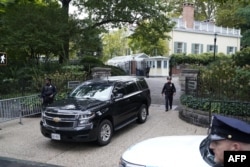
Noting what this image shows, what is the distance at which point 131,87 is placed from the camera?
10984 millimetres

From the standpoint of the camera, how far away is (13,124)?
11734 mm

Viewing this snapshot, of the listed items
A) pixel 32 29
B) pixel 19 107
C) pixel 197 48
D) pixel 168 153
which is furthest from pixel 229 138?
pixel 197 48

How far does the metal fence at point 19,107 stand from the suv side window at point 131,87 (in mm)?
4104

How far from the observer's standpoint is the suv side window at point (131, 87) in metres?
10.7

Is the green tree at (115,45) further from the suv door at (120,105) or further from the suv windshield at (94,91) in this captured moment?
the suv door at (120,105)

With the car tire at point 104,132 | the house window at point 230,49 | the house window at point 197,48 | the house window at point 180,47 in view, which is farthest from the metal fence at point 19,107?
the house window at point 230,49

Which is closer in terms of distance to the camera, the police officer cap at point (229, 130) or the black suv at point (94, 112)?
the police officer cap at point (229, 130)

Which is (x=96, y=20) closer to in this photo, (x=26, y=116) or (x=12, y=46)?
(x=12, y=46)

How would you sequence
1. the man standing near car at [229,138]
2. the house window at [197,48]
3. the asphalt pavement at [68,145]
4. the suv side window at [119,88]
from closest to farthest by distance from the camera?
1. the man standing near car at [229,138]
2. the asphalt pavement at [68,145]
3. the suv side window at [119,88]
4. the house window at [197,48]

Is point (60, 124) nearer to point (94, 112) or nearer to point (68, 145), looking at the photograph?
point (68, 145)

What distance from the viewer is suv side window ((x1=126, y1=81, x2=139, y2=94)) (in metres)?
10.7

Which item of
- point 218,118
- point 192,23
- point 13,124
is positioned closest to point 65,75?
point 13,124

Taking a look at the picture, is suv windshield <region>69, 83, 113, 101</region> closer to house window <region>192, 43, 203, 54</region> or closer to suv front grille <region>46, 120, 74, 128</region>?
suv front grille <region>46, 120, 74, 128</region>

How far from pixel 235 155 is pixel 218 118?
614mm
